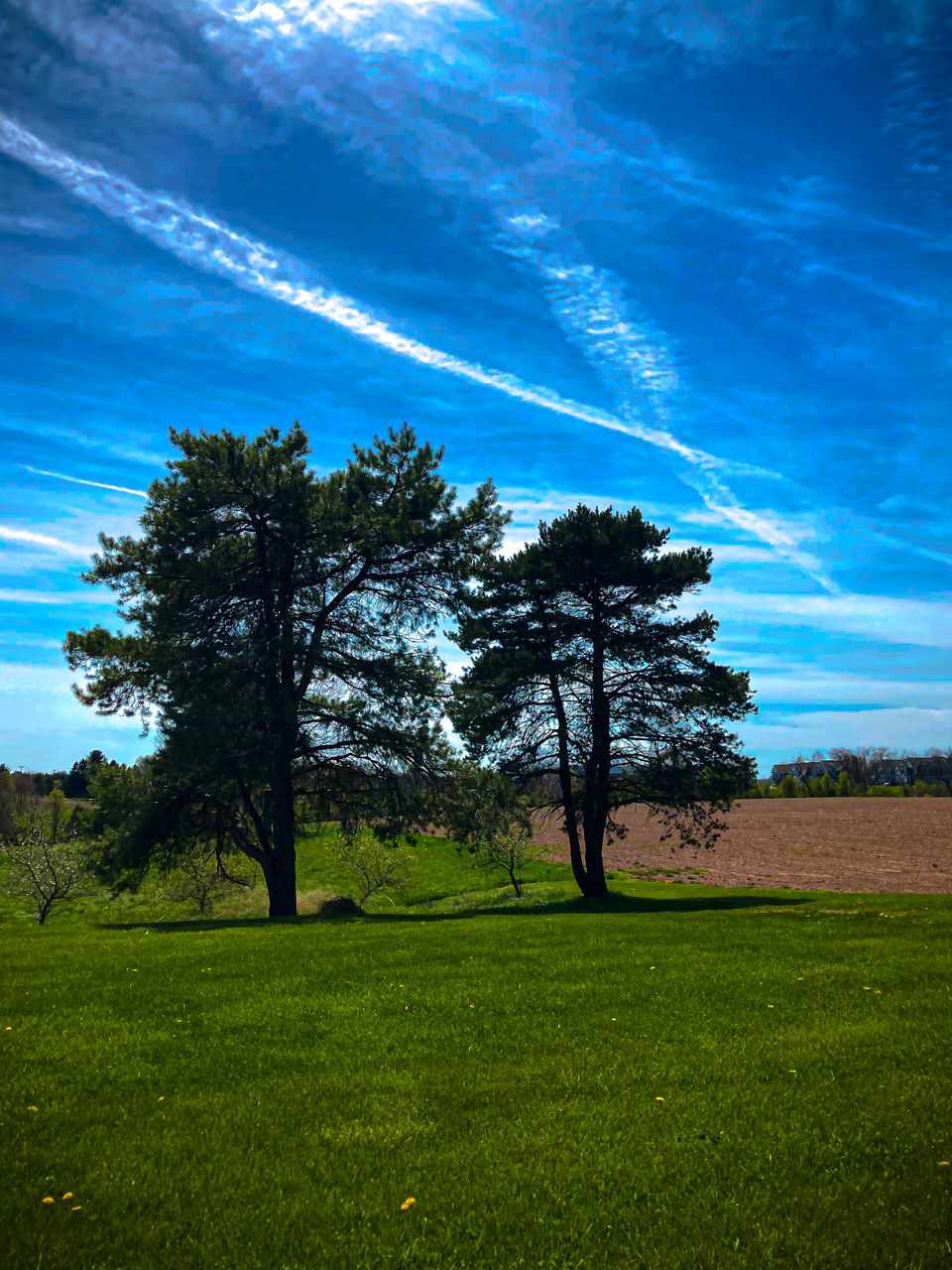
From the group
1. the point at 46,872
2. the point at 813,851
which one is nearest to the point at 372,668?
the point at 46,872

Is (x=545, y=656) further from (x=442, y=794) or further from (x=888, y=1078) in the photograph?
(x=888, y=1078)

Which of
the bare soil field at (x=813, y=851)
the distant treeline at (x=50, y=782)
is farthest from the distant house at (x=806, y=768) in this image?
the distant treeline at (x=50, y=782)

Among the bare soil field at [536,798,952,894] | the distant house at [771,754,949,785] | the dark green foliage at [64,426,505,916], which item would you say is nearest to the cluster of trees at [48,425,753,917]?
the dark green foliage at [64,426,505,916]

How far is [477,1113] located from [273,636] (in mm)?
19742

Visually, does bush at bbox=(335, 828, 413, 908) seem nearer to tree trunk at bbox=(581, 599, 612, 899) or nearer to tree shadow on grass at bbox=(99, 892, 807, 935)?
tree shadow on grass at bbox=(99, 892, 807, 935)

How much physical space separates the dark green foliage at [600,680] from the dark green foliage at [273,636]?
323 cm

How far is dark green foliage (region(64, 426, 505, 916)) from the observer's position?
79.0ft

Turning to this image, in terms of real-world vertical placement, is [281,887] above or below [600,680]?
below

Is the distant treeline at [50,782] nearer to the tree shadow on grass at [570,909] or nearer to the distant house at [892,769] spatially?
the tree shadow on grass at [570,909]

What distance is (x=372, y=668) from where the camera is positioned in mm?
25781

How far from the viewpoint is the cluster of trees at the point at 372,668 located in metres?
24.3

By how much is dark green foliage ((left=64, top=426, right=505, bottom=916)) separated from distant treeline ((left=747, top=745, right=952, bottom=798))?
81363 millimetres

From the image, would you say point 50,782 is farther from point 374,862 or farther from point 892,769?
point 892,769

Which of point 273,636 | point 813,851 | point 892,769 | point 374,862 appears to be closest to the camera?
point 273,636
